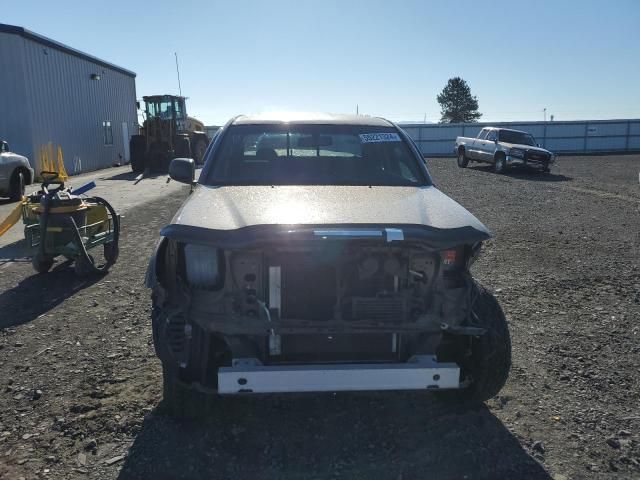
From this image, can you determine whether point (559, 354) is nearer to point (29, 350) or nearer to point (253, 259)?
point (253, 259)

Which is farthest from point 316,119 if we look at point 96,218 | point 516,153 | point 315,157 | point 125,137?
point 125,137

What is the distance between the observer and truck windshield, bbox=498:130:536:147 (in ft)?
66.6

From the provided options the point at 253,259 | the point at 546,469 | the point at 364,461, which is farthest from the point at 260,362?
the point at 546,469

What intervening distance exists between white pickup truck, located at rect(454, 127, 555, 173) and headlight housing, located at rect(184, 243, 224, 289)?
18.7 meters

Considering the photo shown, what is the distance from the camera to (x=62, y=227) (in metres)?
5.80

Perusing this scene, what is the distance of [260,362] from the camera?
276cm

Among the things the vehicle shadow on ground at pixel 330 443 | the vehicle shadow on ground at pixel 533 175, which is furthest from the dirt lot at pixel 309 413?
the vehicle shadow on ground at pixel 533 175

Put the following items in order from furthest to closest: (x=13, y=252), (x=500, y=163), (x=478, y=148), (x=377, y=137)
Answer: (x=478, y=148)
(x=500, y=163)
(x=13, y=252)
(x=377, y=137)

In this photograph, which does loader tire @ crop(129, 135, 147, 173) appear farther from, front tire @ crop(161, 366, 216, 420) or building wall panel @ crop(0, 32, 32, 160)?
front tire @ crop(161, 366, 216, 420)

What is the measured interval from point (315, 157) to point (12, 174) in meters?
10.7

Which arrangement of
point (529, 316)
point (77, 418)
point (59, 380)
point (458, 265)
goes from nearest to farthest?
point (458, 265)
point (77, 418)
point (59, 380)
point (529, 316)

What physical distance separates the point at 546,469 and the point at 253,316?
5.82 ft

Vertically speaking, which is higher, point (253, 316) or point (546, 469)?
point (253, 316)

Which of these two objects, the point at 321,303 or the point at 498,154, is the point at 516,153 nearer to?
the point at 498,154
